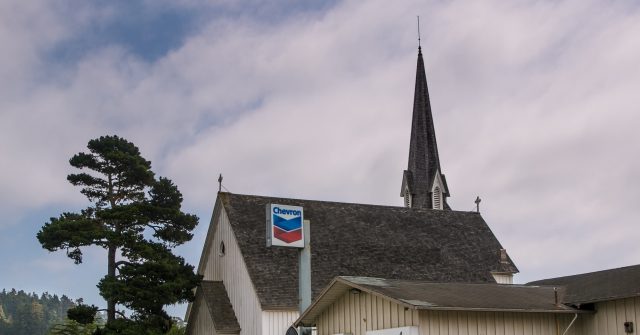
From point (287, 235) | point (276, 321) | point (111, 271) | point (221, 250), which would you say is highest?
point (221, 250)

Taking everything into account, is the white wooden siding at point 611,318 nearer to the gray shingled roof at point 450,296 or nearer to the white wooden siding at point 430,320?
the white wooden siding at point 430,320

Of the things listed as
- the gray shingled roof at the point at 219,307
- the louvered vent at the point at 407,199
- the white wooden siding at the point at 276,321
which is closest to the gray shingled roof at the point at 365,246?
the white wooden siding at the point at 276,321

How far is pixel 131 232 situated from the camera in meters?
35.0

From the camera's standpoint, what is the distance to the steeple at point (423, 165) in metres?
52.5

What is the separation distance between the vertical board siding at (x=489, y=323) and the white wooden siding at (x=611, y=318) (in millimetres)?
391

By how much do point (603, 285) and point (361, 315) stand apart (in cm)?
664

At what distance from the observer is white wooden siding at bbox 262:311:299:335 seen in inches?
1259

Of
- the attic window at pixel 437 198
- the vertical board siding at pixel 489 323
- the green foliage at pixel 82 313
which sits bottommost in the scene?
the vertical board siding at pixel 489 323

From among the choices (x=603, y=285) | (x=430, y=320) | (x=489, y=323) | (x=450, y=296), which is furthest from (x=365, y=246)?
(x=430, y=320)

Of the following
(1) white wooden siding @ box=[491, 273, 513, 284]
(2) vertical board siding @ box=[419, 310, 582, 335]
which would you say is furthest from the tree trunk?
(2) vertical board siding @ box=[419, 310, 582, 335]

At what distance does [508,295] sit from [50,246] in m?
19.9

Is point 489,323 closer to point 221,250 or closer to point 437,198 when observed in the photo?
point 221,250

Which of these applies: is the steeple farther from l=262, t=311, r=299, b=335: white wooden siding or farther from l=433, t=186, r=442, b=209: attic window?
l=262, t=311, r=299, b=335: white wooden siding

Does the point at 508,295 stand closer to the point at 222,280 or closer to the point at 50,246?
the point at 222,280
